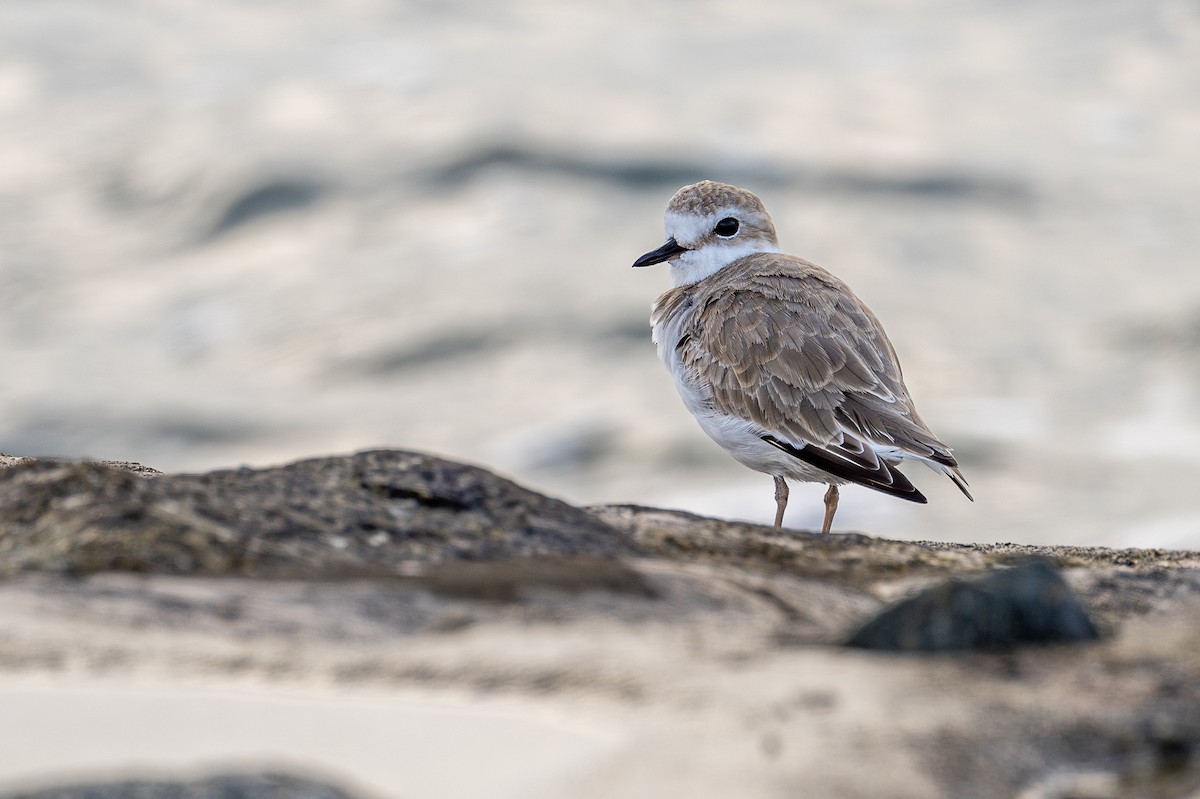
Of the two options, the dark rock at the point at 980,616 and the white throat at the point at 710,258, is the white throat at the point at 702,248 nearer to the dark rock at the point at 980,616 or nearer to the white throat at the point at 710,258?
the white throat at the point at 710,258

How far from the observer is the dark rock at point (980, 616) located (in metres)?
3.67

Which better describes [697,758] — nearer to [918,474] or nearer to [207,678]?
[207,678]

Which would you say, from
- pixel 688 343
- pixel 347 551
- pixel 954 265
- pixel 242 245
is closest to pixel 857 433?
pixel 688 343

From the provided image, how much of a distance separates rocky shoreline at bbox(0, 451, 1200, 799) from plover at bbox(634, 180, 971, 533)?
6.01 ft

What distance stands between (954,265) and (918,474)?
19.8 feet

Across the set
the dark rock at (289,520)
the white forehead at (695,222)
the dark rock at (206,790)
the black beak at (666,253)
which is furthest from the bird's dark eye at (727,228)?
the dark rock at (206,790)

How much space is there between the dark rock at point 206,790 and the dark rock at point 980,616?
1423 millimetres

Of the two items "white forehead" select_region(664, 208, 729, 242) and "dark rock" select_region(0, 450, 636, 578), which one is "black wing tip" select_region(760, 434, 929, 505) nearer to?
"white forehead" select_region(664, 208, 729, 242)

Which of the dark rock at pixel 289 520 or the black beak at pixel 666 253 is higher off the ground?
the black beak at pixel 666 253

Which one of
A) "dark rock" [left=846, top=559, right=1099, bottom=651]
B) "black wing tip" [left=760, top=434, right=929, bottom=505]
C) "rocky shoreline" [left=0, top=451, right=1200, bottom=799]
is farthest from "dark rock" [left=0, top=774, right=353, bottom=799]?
"black wing tip" [left=760, top=434, right=929, bottom=505]

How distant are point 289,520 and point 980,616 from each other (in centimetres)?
210

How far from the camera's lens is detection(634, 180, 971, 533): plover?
22.6 feet

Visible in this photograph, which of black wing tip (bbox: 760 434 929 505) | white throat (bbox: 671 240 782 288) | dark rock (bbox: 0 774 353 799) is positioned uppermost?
white throat (bbox: 671 240 782 288)

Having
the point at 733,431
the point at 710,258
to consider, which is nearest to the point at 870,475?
the point at 733,431
